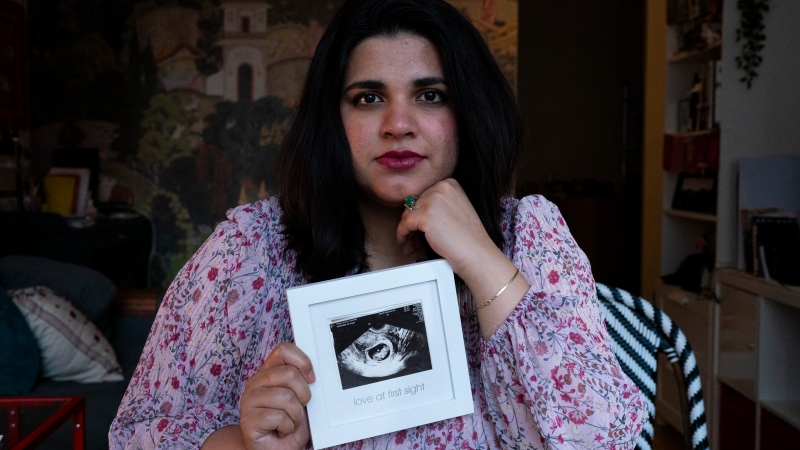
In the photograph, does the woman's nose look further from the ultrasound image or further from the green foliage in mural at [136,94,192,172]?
the green foliage in mural at [136,94,192,172]

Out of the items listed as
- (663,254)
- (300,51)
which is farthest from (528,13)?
(663,254)

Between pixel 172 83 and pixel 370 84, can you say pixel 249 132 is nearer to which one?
pixel 172 83

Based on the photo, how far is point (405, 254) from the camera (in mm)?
1228

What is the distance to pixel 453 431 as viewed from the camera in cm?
110

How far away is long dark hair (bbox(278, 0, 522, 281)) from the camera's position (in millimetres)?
1132

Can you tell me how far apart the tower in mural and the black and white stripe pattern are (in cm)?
429

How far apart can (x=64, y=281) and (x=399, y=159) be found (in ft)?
7.91

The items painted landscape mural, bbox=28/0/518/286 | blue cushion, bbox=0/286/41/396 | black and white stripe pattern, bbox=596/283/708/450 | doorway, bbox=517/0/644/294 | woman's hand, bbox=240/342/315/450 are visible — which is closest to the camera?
woman's hand, bbox=240/342/315/450

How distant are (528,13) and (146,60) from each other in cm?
414

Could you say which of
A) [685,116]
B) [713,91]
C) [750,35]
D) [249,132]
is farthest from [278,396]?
[249,132]

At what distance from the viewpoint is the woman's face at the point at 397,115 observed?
1.09 metres

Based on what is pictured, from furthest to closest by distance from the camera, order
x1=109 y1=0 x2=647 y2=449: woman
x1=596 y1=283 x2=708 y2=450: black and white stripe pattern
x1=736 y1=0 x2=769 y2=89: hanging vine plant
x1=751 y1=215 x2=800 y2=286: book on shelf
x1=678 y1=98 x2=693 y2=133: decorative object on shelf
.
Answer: x1=678 y1=98 x2=693 y2=133: decorative object on shelf → x1=736 y1=0 x2=769 y2=89: hanging vine plant → x1=751 y1=215 x2=800 y2=286: book on shelf → x1=596 y1=283 x2=708 y2=450: black and white stripe pattern → x1=109 y1=0 x2=647 y2=449: woman

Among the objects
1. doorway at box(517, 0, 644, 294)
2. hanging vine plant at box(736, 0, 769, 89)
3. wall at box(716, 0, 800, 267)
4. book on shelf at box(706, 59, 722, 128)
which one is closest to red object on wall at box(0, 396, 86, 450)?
wall at box(716, 0, 800, 267)

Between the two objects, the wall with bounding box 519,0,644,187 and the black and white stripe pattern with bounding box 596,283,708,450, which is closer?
the black and white stripe pattern with bounding box 596,283,708,450
